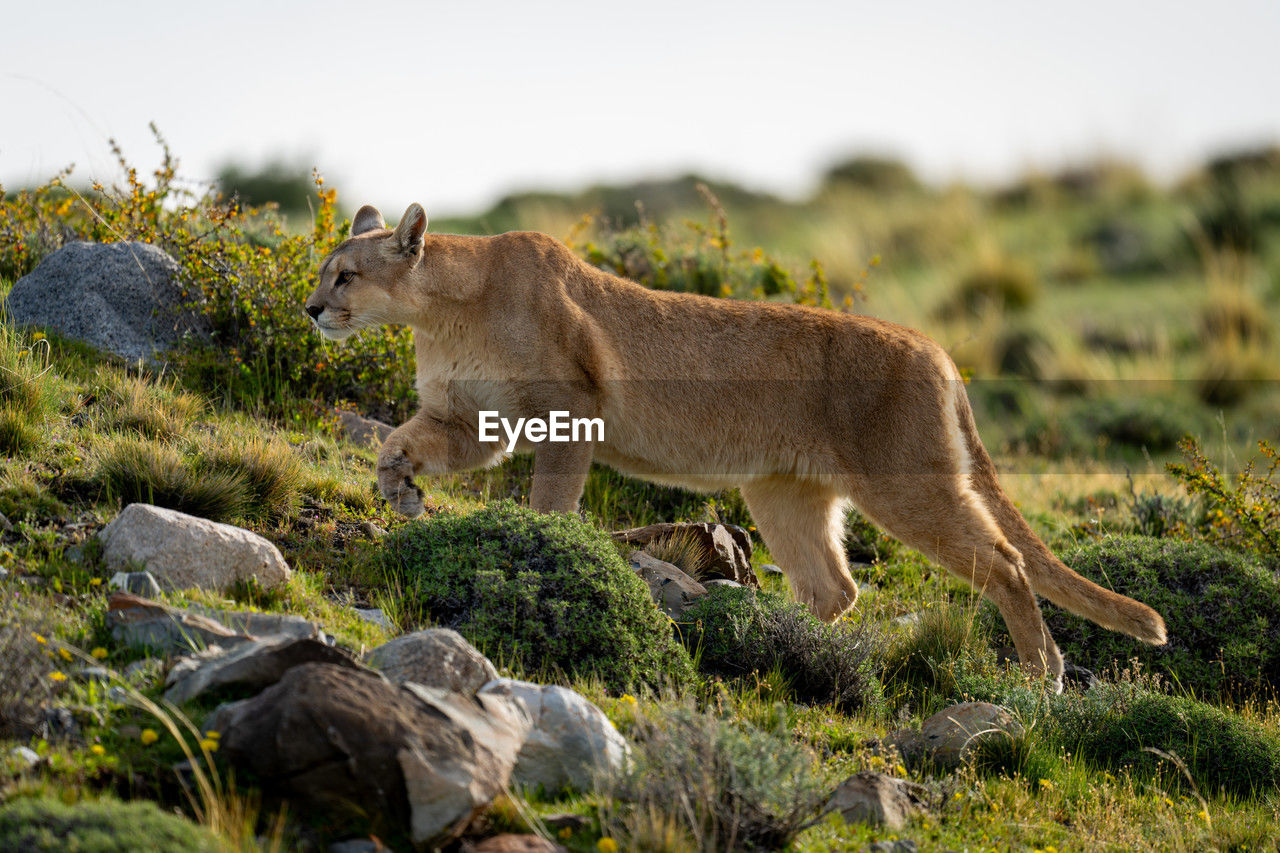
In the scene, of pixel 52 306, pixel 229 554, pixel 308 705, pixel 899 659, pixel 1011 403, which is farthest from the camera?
pixel 1011 403

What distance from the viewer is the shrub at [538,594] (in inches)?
221

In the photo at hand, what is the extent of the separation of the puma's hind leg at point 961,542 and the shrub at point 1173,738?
0.61 meters

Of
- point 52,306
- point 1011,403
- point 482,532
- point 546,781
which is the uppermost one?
point 52,306

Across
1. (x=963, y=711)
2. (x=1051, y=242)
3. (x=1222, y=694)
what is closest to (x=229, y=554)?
→ (x=963, y=711)

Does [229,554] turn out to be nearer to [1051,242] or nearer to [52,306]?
[52,306]

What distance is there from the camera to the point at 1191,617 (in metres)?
7.75

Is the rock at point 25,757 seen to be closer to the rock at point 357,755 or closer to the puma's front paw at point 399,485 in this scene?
the rock at point 357,755

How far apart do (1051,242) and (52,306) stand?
22.9m

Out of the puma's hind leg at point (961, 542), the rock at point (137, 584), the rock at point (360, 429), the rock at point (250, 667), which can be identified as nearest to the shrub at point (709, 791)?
the rock at point (250, 667)

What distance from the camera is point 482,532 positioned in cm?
623

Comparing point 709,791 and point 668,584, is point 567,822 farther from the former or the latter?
point 668,584

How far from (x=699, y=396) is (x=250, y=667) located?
12.1 feet

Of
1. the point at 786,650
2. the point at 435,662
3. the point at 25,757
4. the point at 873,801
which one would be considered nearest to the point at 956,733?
the point at 786,650

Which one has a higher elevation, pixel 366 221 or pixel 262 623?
pixel 366 221
